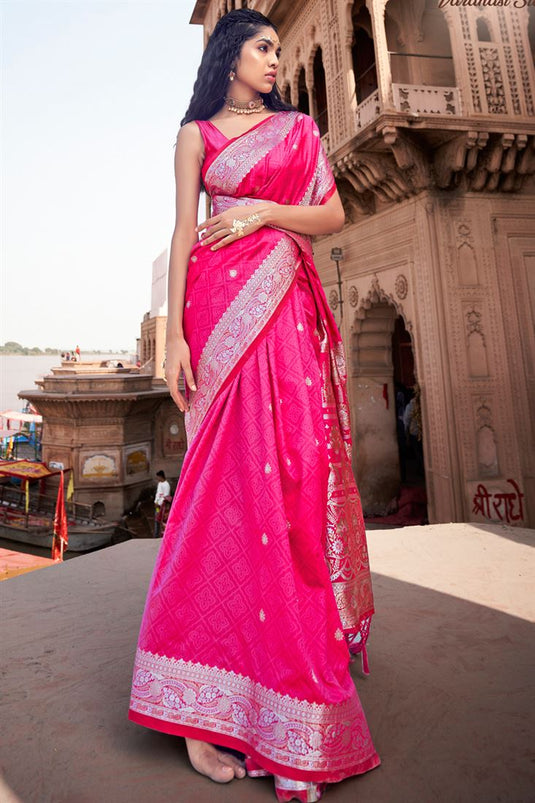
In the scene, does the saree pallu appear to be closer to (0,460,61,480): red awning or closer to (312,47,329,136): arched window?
(312,47,329,136): arched window

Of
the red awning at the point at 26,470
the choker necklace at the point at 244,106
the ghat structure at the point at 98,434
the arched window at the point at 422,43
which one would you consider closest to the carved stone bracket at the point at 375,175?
the arched window at the point at 422,43

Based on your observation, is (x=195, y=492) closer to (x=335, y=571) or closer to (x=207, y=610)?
(x=207, y=610)

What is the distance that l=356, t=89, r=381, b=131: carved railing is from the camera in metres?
6.15

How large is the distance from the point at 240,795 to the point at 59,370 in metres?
20.9

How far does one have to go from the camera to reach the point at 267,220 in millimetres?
1415

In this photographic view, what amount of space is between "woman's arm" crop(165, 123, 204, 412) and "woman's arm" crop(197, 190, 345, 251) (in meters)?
0.07

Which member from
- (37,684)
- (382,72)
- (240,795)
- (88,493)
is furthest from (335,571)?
(88,493)

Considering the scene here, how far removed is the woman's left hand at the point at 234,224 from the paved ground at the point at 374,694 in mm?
1404

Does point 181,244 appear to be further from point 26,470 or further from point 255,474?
point 26,470

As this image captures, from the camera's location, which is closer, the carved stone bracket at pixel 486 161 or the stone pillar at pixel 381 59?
the stone pillar at pixel 381 59

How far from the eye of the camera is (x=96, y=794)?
101 cm

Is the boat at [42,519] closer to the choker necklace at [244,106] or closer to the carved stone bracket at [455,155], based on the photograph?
the carved stone bracket at [455,155]

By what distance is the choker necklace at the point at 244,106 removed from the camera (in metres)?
1.56

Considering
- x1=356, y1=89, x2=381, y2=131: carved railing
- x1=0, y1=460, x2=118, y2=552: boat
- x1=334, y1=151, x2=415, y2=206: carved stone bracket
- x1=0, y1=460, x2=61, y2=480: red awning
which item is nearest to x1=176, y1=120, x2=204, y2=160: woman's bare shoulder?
x1=356, y1=89, x2=381, y2=131: carved railing
